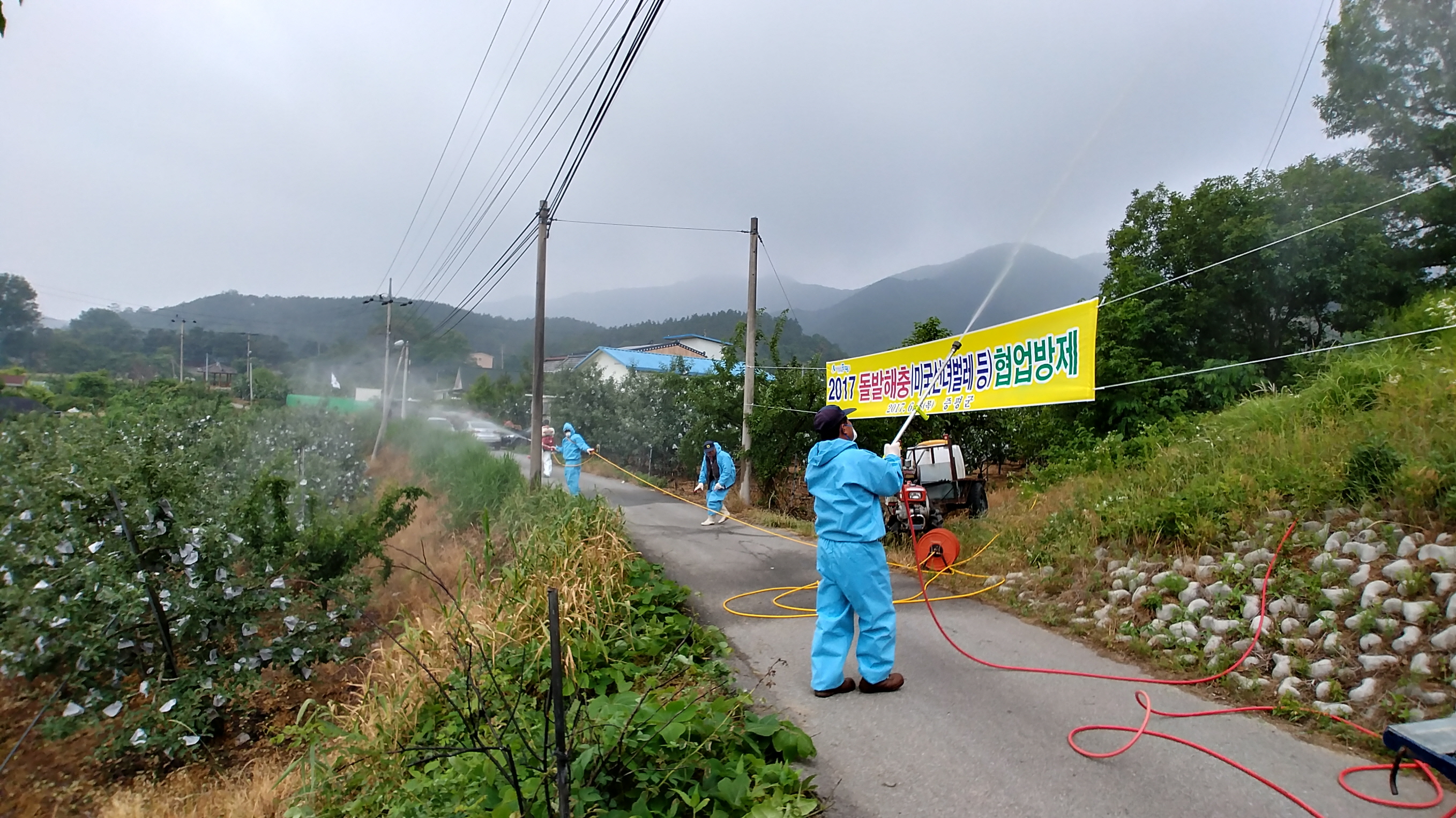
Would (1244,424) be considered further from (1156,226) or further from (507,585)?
(1156,226)

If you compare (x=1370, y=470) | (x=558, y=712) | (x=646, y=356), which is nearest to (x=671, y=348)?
(x=646, y=356)

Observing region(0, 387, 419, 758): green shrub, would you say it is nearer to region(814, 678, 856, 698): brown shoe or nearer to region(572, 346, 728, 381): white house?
region(814, 678, 856, 698): brown shoe

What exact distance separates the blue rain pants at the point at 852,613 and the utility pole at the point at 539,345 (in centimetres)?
1146

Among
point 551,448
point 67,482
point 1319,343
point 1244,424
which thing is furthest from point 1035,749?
point 551,448

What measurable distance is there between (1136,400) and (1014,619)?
7653 millimetres

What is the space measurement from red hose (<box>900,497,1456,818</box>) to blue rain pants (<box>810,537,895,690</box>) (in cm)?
99

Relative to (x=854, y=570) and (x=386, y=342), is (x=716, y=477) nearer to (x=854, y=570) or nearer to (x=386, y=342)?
(x=854, y=570)

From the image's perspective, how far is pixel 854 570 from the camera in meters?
4.24

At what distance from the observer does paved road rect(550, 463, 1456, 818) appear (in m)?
3.11

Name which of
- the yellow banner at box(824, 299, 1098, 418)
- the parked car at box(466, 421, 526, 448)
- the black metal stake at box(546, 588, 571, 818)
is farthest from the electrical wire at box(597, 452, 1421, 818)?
the parked car at box(466, 421, 526, 448)

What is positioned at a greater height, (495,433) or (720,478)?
(495,433)

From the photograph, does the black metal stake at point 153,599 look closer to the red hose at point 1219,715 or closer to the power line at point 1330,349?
the red hose at point 1219,715

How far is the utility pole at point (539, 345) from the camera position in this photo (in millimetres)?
15352

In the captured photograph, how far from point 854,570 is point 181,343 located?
198 feet
